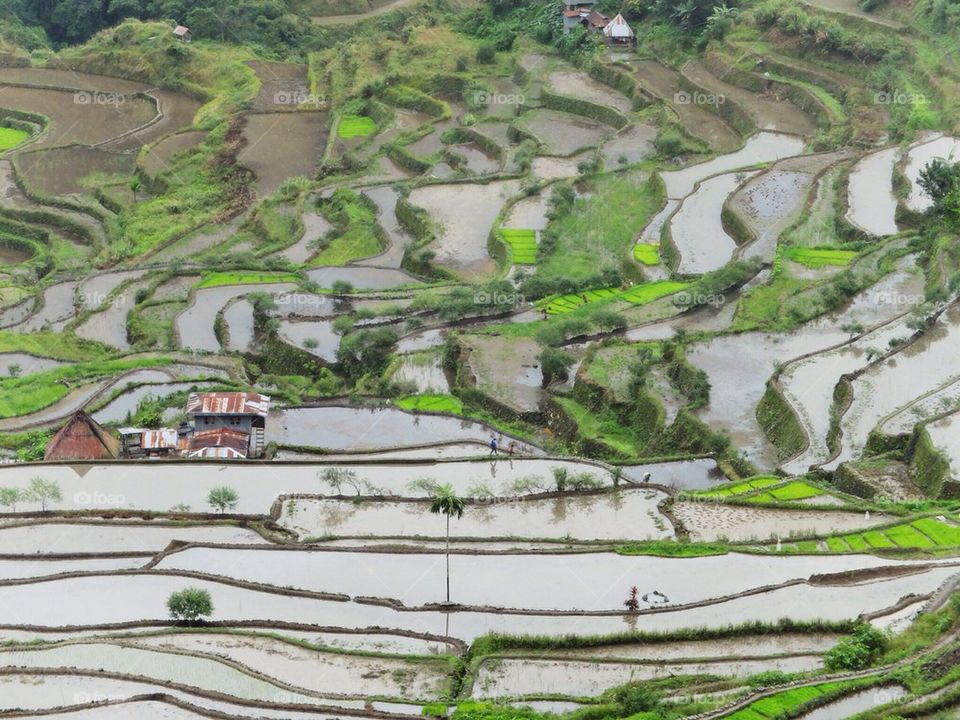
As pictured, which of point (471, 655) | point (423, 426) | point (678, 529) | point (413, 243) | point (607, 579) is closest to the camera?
point (471, 655)

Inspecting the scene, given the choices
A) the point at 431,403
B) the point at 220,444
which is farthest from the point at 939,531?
the point at 220,444

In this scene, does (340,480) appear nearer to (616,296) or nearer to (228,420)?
(228,420)

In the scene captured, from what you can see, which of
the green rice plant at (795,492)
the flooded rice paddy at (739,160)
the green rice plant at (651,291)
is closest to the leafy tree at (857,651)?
the green rice plant at (795,492)

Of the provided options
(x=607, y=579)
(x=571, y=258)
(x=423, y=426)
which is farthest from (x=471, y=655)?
(x=571, y=258)

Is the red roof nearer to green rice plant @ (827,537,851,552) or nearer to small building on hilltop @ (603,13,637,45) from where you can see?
small building on hilltop @ (603,13,637,45)

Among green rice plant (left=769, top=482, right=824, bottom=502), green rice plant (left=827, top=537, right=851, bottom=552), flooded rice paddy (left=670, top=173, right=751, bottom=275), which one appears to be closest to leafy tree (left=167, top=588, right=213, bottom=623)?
green rice plant (left=827, top=537, right=851, bottom=552)

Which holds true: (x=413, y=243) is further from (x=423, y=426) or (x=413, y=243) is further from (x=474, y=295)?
(x=423, y=426)
